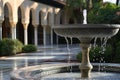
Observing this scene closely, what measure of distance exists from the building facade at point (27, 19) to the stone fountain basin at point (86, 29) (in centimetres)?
1789

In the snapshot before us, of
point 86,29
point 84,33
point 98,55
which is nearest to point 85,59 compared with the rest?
point 84,33

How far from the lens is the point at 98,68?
10.5 metres

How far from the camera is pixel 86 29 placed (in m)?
7.85

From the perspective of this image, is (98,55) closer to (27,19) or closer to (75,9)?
(27,19)

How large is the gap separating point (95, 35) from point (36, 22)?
26.4 m

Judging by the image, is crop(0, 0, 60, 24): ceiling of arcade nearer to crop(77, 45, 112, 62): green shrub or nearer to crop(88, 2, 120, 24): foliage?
crop(88, 2, 120, 24): foliage

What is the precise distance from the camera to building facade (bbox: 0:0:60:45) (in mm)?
28266

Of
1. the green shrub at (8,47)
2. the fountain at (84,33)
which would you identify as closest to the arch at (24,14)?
the green shrub at (8,47)

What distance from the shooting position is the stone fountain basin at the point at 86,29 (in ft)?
25.6

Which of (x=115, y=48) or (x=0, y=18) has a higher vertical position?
(x=0, y=18)

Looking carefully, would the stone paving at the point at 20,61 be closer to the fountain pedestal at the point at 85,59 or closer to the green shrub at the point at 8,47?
the green shrub at the point at 8,47

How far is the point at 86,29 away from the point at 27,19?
2370 cm

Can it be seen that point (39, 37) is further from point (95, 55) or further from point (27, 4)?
point (95, 55)

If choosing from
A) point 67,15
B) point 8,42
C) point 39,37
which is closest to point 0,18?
point 8,42
